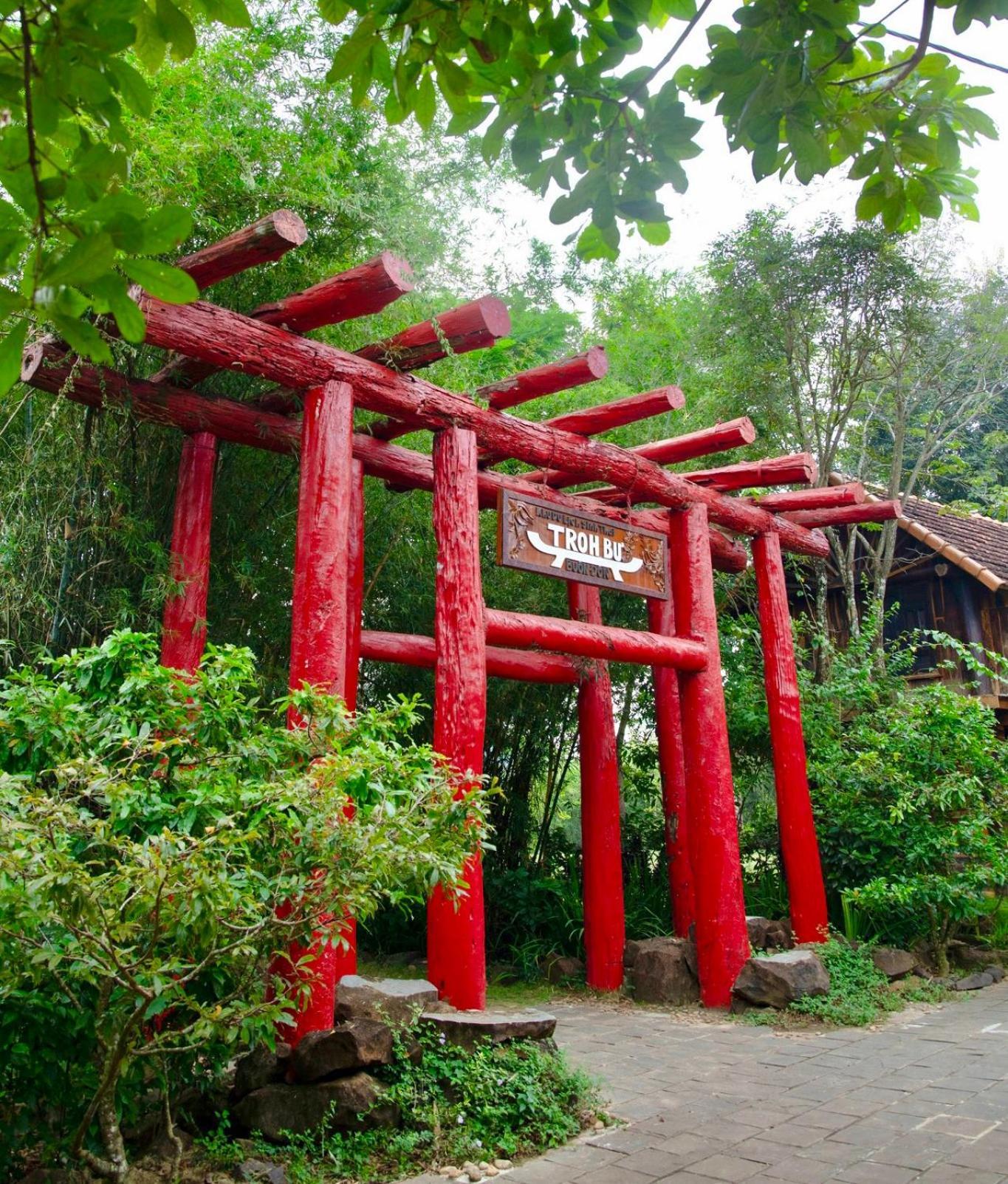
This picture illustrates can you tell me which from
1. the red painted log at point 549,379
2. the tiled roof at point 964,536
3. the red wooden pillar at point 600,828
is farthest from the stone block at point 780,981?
the tiled roof at point 964,536

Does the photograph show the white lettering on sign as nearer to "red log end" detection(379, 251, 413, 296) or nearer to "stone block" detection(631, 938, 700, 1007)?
"red log end" detection(379, 251, 413, 296)

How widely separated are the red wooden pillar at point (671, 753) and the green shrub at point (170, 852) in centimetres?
421

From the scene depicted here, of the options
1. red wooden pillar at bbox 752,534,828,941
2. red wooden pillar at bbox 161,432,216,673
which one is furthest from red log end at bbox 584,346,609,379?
red wooden pillar at bbox 752,534,828,941

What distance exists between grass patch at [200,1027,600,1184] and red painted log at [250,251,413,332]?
2.99 meters

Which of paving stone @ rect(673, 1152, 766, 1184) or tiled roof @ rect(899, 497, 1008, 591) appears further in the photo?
tiled roof @ rect(899, 497, 1008, 591)

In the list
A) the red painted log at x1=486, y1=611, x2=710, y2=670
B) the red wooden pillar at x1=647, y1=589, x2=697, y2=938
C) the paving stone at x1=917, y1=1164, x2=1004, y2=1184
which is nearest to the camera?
the paving stone at x1=917, y1=1164, x2=1004, y2=1184

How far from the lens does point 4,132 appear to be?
1665mm

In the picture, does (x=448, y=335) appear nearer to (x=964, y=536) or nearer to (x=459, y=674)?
(x=459, y=674)

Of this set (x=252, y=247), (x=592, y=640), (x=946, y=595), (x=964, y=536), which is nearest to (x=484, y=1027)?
(x=592, y=640)

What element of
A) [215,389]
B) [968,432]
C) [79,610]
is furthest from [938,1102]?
[968,432]

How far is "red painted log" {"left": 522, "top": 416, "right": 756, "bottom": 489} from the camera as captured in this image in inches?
243

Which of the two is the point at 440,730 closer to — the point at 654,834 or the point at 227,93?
the point at 227,93

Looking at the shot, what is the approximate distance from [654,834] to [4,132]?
764 cm

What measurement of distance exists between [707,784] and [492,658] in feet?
5.19
